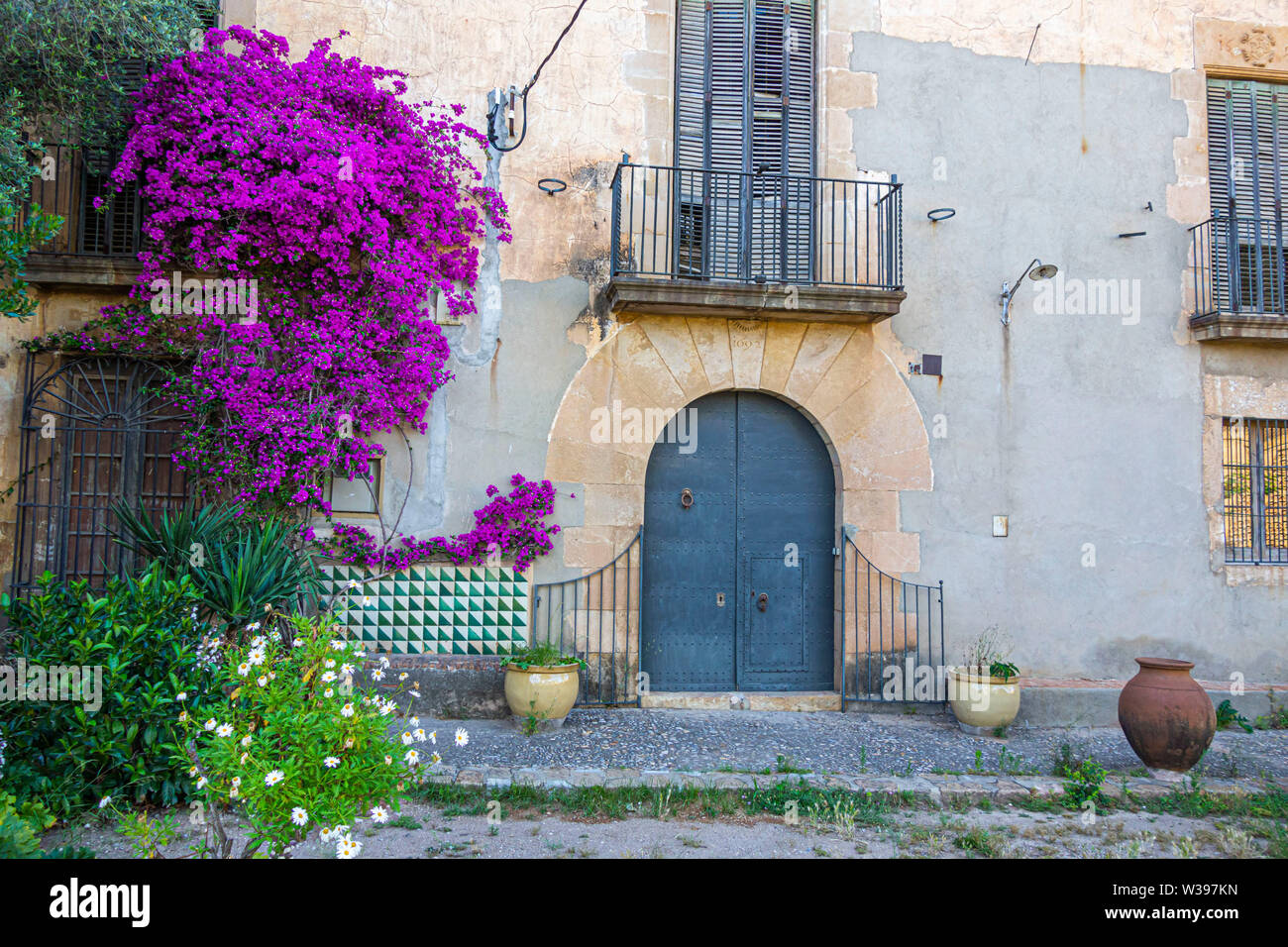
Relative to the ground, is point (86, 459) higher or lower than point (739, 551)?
higher

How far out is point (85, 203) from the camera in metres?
6.95

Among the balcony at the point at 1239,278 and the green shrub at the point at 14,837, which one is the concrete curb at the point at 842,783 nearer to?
the green shrub at the point at 14,837

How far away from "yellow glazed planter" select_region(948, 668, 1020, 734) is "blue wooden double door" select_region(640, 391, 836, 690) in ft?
4.07

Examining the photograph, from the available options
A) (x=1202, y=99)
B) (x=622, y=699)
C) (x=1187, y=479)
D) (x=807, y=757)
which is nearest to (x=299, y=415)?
(x=622, y=699)

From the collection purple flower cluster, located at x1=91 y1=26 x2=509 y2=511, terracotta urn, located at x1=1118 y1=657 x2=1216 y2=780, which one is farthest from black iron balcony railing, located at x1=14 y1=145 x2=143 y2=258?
terracotta urn, located at x1=1118 y1=657 x2=1216 y2=780

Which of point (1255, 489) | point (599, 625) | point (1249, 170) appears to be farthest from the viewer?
point (1249, 170)

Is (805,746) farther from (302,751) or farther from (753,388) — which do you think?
(302,751)

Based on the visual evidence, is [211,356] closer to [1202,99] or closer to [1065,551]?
[1065,551]

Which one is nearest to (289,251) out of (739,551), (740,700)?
(739,551)

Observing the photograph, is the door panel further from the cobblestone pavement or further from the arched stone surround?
the cobblestone pavement

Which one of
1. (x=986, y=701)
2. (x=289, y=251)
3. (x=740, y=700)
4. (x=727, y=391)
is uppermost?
(x=289, y=251)

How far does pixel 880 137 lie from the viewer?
7.83 meters

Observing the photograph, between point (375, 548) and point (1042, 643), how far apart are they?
5837 millimetres

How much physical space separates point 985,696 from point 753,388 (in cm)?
314
